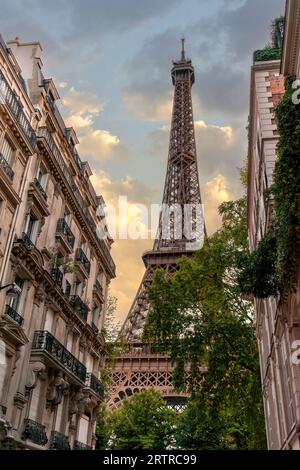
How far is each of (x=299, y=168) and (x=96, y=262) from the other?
19.7 m

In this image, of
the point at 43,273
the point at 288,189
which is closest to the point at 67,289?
the point at 43,273

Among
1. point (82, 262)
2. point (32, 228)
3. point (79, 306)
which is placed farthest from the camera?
point (82, 262)

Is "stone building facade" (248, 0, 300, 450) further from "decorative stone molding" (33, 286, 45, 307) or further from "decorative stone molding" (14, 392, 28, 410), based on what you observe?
"decorative stone molding" (33, 286, 45, 307)

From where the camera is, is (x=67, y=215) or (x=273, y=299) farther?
(x=67, y=215)

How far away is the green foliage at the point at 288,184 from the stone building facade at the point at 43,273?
408 inches

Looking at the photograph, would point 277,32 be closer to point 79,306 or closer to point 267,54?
point 267,54

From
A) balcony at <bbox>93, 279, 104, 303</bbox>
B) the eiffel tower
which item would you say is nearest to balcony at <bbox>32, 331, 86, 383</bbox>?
balcony at <bbox>93, 279, 104, 303</bbox>

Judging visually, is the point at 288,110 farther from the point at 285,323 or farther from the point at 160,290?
the point at 160,290

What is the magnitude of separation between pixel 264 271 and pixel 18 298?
1003cm

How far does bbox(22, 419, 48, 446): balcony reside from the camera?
57.6 ft

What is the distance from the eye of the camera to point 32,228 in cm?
2073

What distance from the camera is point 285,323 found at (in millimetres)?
15195
